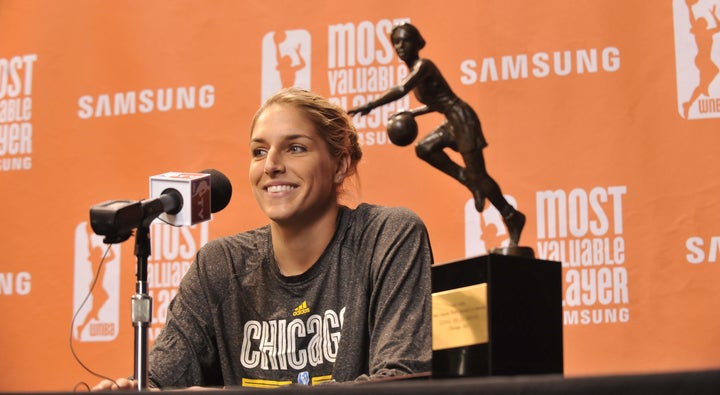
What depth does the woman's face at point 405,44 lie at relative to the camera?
1.79m

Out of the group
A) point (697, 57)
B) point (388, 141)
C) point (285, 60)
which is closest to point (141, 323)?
point (388, 141)

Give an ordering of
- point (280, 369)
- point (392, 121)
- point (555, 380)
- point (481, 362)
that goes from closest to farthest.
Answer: point (555, 380) < point (481, 362) < point (392, 121) < point (280, 369)

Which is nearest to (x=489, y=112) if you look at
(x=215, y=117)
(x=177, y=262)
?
(x=215, y=117)

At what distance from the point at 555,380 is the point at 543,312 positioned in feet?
1.75

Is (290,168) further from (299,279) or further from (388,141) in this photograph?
(388,141)

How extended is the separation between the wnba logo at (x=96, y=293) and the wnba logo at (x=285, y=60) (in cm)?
67

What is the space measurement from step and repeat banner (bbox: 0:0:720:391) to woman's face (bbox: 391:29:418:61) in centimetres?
76

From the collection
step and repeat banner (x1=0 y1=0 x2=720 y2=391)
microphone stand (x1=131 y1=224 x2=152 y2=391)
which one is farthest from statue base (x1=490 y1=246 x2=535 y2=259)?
step and repeat banner (x1=0 y1=0 x2=720 y2=391)

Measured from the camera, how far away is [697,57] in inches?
99.1

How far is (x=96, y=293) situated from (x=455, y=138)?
1565 millimetres

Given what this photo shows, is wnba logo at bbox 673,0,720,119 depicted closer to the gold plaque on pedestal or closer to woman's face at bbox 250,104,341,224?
woman's face at bbox 250,104,341,224

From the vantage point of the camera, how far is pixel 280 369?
6.46 ft

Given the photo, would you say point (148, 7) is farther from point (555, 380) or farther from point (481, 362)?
point (555, 380)

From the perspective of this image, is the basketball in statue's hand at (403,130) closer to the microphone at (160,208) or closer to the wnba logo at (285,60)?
the microphone at (160,208)
